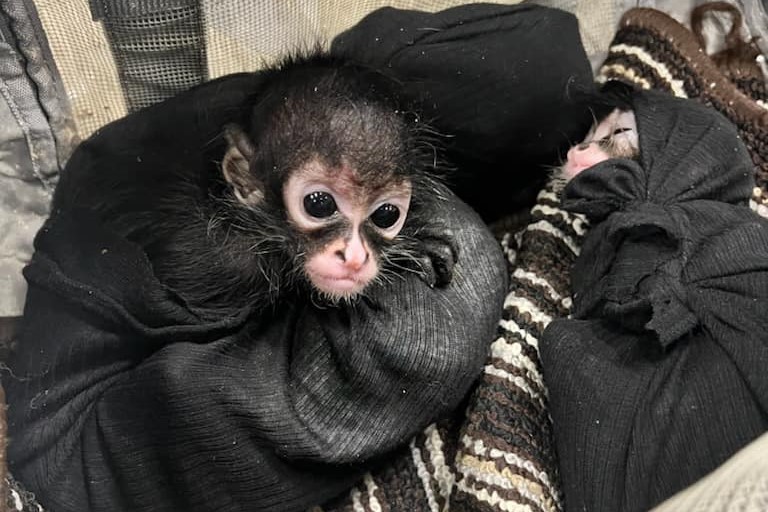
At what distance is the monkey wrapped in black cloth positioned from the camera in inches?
39.0

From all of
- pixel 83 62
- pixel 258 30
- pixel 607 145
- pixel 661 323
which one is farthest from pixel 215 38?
pixel 661 323

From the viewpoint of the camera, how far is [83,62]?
1.12m

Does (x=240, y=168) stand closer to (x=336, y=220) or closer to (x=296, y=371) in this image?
(x=336, y=220)

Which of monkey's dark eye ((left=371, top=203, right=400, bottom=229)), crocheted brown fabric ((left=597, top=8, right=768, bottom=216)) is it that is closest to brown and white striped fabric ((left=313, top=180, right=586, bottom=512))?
monkey's dark eye ((left=371, top=203, right=400, bottom=229))

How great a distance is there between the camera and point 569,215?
1312 millimetres

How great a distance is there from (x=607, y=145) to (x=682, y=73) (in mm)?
245

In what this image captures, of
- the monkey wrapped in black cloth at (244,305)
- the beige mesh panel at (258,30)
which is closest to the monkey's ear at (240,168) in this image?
the monkey wrapped in black cloth at (244,305)

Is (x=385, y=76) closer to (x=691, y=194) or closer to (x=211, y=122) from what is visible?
(x=211, y=122)

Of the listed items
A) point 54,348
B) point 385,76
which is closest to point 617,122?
point 385,76

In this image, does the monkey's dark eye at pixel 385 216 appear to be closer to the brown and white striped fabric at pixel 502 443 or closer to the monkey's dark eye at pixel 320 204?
the monkey's dark eye at pixel 320 204

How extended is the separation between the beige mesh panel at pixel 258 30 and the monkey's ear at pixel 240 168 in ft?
0.46

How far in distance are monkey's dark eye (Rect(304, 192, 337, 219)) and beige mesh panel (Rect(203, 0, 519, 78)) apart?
264 millimetres

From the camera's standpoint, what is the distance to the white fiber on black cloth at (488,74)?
1194 millimetres

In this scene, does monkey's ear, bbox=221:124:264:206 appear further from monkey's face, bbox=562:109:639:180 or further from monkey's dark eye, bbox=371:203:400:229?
monkey's face, bbox=562:109:639:180
